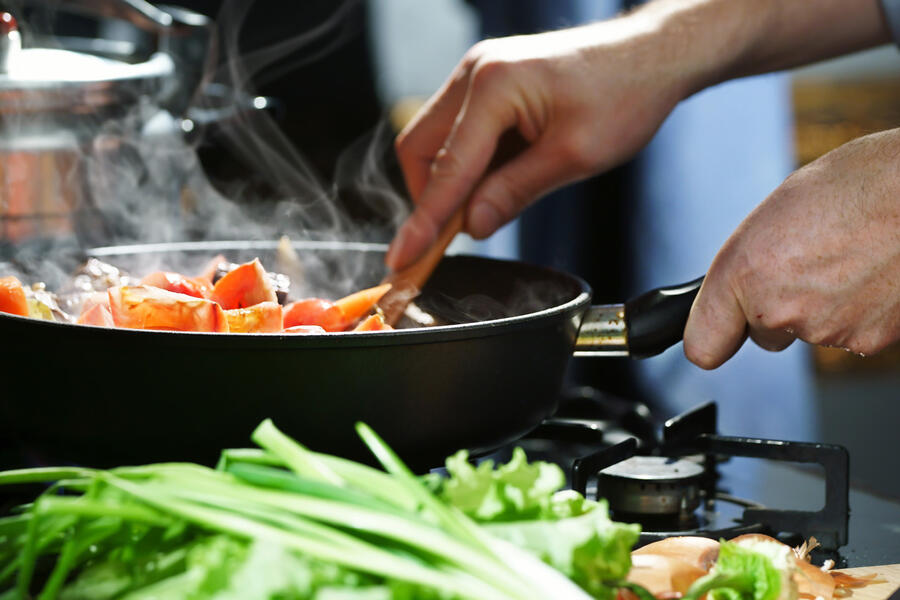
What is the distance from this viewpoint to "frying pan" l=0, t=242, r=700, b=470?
0.78 m

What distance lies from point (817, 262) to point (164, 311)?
628 millimetres

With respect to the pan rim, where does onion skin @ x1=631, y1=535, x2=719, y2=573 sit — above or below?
below

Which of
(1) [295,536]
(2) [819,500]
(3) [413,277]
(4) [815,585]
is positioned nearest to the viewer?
(1) [295,536]

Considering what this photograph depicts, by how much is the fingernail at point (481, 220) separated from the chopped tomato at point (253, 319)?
0.50 meters

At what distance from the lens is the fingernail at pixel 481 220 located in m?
1.39

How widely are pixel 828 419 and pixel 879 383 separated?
0.24 m

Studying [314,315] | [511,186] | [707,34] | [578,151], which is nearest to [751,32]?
[707,34]

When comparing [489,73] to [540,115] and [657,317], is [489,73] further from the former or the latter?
[657,317]

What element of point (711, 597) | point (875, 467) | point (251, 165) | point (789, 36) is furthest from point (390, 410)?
point (875, 467)

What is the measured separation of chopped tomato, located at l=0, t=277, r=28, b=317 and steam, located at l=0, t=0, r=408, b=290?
25cm

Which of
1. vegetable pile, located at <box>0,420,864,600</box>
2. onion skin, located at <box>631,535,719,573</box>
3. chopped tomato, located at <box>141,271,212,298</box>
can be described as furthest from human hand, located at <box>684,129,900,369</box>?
chopped tomato, located at <box>141,271,212,298</box>

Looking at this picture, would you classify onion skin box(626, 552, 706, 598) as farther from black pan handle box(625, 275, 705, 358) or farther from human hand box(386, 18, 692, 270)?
human hand box(386, 18, 692, 270)

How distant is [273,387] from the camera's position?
785mm

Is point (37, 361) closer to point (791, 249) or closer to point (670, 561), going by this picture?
point (670, 561)
